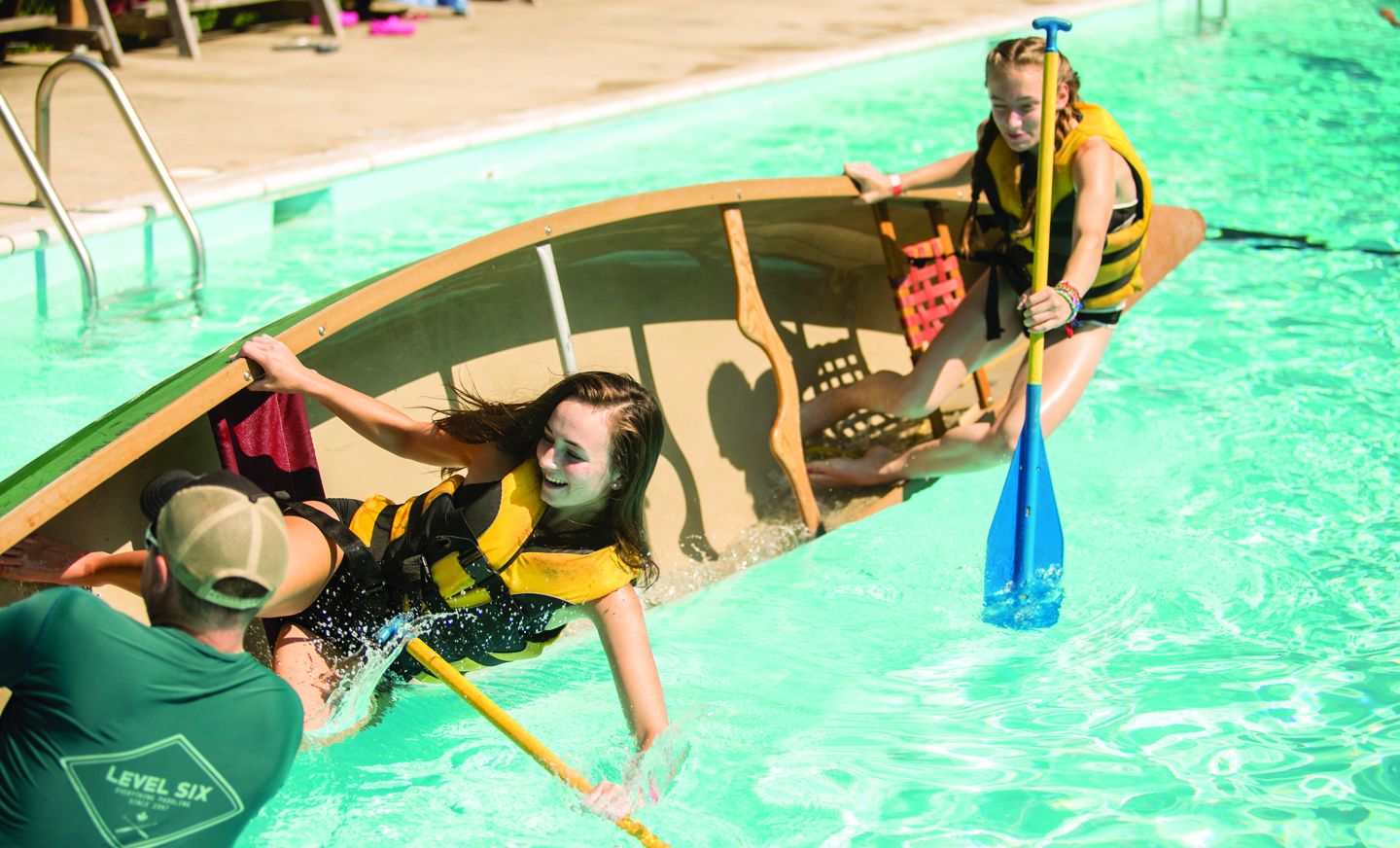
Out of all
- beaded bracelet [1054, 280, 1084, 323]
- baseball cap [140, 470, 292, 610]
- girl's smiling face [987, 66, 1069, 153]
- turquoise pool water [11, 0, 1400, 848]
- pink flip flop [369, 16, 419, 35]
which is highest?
pink flip flop [369, 16, 419, 35]

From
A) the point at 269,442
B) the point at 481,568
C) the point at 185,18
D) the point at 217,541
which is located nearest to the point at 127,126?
the point at 269,442

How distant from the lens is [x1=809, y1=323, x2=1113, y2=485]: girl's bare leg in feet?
11.2

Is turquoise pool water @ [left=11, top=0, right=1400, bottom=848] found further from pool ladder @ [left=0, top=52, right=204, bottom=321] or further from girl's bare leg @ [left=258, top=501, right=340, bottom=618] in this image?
girl's bare leg @ [left=258, top=501, right=340, bottom=618]

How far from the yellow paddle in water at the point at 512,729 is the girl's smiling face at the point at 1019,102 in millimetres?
2186

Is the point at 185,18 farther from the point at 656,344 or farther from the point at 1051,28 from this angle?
the point at 1051,28

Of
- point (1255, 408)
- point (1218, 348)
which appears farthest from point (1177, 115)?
point (1255, 408)

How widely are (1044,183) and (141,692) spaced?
2575mm

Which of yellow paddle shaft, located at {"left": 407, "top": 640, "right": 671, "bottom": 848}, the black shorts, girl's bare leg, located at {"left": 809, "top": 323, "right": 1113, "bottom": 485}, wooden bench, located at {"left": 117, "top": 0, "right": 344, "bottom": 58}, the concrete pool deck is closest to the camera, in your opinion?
yellow paddle shaft, located at {"left": 407, "top": 640, "right": 671, "bottom": 848}

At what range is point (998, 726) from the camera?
2760 mm

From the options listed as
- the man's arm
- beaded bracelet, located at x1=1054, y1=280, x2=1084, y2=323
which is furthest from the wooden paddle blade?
the man's arm

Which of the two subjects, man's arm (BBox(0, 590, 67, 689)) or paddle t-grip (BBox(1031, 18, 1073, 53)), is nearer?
man's arm (BBox(0, 590, 67, 689))

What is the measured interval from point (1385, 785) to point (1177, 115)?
7.59m

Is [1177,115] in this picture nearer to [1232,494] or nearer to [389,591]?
[1232,494]

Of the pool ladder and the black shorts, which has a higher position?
the pool ladder
